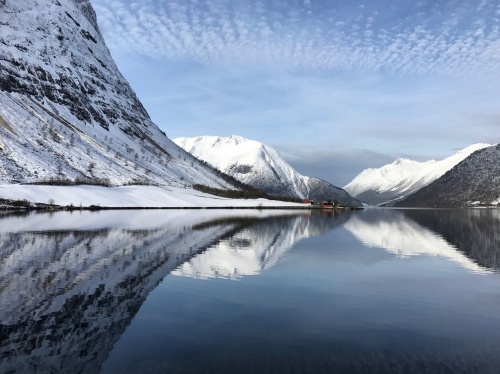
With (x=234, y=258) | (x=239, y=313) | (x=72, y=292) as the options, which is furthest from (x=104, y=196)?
(x=239, y=313)

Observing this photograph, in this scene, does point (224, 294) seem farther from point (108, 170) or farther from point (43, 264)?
point (108, 170)

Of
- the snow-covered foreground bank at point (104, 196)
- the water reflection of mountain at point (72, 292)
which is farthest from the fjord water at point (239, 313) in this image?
the snow-covered foreground bank at point (104, 196)

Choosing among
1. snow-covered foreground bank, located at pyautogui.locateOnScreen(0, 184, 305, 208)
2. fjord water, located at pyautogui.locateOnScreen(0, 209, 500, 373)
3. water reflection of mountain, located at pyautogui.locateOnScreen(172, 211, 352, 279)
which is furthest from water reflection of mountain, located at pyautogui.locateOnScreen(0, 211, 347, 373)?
snow-covered foreground bank, located at pyautogui.locateOnScreen(0, 184, 305, 208)

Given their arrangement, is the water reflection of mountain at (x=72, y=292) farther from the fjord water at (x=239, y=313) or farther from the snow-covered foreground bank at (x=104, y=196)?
the snow-covered foreground bank at (x=104, y=196)

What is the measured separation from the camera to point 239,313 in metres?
18.0

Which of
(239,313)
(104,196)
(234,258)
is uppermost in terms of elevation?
(104,196)

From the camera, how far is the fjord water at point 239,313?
12961mm

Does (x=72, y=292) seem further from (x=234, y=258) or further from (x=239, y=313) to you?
(x=234, y=258)

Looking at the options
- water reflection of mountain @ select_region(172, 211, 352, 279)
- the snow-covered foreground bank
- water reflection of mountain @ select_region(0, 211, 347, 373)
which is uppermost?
the snow-covered foreground bank

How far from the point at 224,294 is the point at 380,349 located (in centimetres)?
912

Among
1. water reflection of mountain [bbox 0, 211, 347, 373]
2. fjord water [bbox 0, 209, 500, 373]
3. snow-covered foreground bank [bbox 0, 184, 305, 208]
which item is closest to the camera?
fjord water [bbox 0, 209, 500, 373]

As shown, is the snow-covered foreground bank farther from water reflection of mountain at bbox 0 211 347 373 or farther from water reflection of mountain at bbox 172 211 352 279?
water reflection of mountain at bbox 172 211 352 279

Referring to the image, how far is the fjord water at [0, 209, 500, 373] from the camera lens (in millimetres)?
12961

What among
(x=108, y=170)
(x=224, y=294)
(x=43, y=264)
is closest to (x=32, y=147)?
(x=108, y=170)
